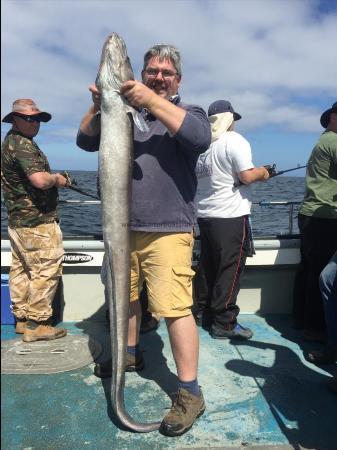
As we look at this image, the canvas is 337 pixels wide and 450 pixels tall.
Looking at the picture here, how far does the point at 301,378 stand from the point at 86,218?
1132 centimetres

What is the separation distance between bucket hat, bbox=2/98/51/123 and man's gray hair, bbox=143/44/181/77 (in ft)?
5.35

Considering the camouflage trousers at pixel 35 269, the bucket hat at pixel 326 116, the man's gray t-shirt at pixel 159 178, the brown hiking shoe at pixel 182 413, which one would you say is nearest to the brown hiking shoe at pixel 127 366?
the brown hiking shoe at pixel 182 413

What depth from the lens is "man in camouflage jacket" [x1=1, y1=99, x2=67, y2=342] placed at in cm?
407

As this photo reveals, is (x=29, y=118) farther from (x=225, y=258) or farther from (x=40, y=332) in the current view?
(x=225, y=258)

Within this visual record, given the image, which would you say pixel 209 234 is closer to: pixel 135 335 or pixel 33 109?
pixel 135 335

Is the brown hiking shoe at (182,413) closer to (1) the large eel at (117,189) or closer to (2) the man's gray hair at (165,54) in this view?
(1) the large eel at (117,189)

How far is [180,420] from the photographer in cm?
285

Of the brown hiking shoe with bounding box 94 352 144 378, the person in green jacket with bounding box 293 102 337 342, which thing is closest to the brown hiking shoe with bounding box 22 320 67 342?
the brown hiking shoe with bounding box 94 352 144 378

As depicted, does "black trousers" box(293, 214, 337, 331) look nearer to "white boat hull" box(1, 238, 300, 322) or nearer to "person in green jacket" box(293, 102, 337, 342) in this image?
"person in green jacket" box(293, 102, 337, 342)

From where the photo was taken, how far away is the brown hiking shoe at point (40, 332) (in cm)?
420

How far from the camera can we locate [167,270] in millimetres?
2947

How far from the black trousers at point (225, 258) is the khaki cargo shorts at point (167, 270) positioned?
1.36 m

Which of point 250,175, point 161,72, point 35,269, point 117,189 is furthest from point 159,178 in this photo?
point 35,269

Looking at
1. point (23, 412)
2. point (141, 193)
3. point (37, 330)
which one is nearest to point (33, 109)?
point (141, 193)
